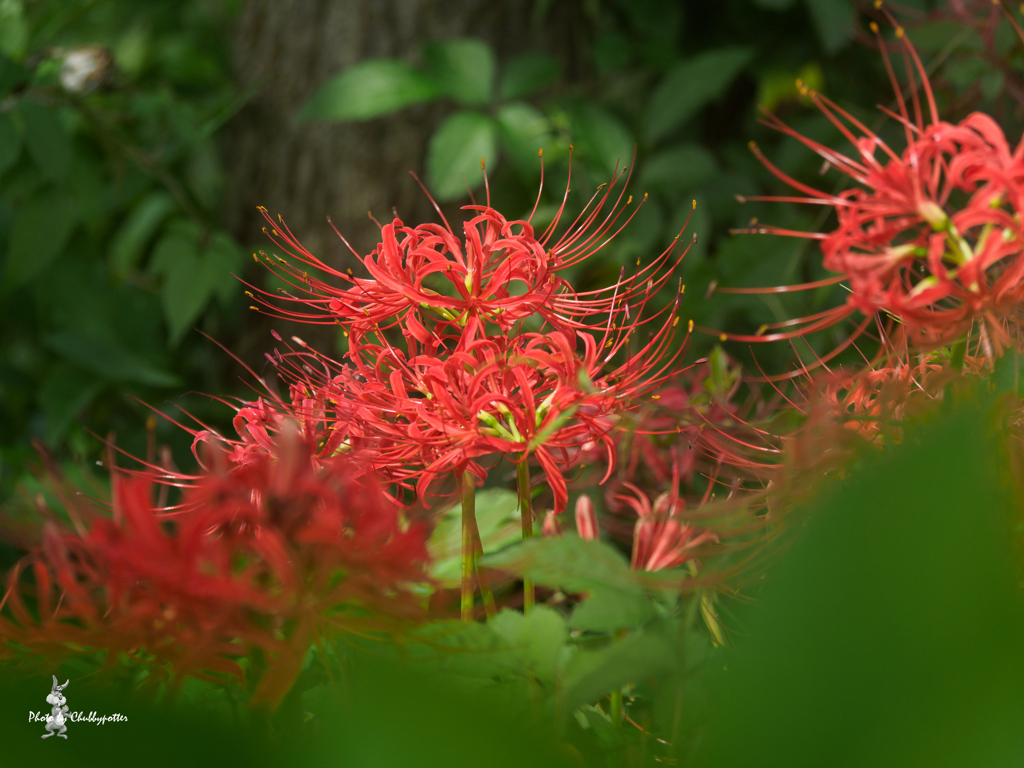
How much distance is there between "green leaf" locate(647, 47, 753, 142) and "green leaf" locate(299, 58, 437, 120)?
0.28m

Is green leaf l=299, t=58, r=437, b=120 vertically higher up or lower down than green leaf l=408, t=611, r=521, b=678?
higher up

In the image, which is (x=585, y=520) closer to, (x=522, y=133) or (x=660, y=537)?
(x=660, y=537)

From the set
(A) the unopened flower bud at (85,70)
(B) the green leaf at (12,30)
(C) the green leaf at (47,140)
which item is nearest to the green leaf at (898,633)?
(C) the green leaf at (47,140)

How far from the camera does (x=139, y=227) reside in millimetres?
1192

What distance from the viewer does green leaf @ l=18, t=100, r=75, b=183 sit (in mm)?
875

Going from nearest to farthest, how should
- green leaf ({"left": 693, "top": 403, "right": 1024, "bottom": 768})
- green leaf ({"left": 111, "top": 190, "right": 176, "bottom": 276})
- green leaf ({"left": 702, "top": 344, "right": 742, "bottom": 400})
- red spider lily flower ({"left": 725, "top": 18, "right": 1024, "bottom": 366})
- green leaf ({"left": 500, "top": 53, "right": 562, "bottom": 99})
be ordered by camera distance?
1. green leaf ({"left": 693, "top": 403, "right": 1024, "bottom": 768})
2. red spider lily flower ({"left": 725, "top": 18, "right": 1024, "bottom": 366})
3. green leaf ({"left": 702, "top": 344, "right": 742, "bottom": 400})
4. green leaf ({"left": 500, "top": 53, "right": 562, "bottom": 99})
5. green leaf ({"left": 111, "top": 190, "right": 176, "bottom": 276})

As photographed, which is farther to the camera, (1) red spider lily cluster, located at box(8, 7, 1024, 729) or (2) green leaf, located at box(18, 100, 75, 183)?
(2) green leaf, located at box(18, 100, 75, 183)

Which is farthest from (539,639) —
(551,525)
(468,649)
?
(551,525)

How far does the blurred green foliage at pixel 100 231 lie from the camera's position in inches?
37.9

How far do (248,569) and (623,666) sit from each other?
11 cm

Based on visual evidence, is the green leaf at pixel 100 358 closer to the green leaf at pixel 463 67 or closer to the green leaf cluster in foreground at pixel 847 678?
the green leaf at pixel 463 67

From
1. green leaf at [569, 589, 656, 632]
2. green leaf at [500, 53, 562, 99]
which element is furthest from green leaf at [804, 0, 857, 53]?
green leaf at [569, 589, 656, 632]

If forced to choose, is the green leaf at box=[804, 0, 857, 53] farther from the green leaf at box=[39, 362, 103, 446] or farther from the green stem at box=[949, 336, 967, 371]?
the green leaf at box=[39, 362, 103, 446]

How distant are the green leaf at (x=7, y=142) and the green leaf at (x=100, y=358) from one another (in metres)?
0.21
